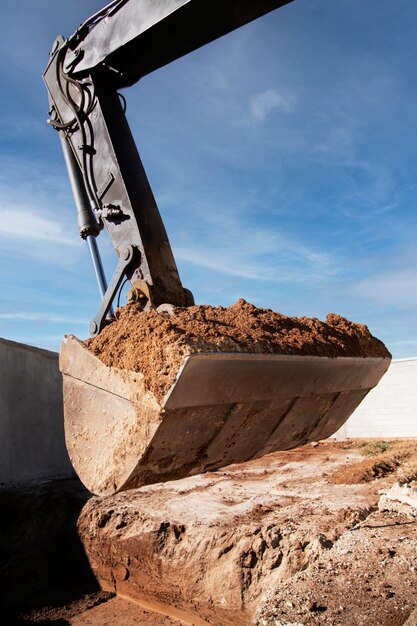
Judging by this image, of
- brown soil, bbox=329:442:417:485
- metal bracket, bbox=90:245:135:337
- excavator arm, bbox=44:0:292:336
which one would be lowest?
brown soil, bbox=329:442:417:485

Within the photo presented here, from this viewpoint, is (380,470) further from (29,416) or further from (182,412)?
(182,412)

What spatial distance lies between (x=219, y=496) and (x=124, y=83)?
549 cm

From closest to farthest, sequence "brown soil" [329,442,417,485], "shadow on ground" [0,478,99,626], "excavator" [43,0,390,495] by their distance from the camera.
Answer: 1. "excavator" [43,0,390,495]
2. "shadow on ground" [0,478,99,626]
3. "brown soil" [329,442,417,485]

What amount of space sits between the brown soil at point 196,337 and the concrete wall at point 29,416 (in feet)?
18.1

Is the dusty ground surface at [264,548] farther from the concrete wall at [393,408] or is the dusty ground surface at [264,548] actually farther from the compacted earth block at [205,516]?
the concrete wall at [393,408]

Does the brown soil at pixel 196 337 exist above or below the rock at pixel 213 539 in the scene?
above

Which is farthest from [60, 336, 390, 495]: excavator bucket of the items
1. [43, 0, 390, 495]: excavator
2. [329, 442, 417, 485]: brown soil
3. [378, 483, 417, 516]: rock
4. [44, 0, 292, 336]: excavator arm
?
[329, 442, 417, 485]: brown soil

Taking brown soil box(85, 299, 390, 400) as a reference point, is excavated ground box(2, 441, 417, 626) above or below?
below

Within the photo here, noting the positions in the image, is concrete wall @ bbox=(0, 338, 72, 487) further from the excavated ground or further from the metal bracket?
the metal bracket

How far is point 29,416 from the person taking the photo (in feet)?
27.6

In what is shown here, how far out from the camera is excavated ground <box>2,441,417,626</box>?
3654 millimetres

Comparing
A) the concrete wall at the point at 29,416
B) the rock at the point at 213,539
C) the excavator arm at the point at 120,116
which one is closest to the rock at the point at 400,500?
the rock at the point at 213,539

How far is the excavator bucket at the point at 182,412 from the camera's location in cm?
266

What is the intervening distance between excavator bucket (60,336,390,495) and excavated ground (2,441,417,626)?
122 centimetres
